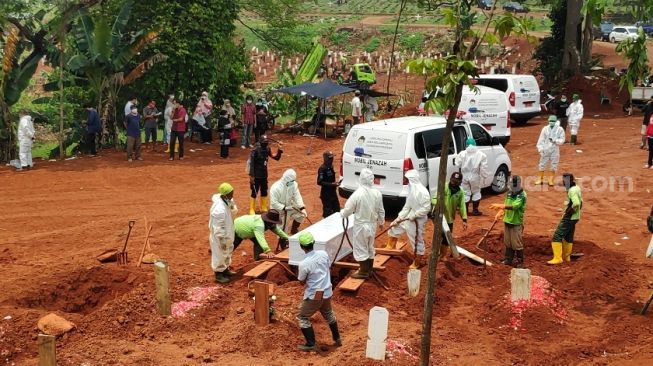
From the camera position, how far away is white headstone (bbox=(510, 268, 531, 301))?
10133mm

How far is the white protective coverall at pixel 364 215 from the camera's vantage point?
1076 cm

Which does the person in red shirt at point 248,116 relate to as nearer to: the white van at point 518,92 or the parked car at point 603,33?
the white van at point 518,92

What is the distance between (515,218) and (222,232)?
4.53 m

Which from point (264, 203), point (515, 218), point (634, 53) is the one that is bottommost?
point (264, 203)

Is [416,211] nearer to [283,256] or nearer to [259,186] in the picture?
[283,256]

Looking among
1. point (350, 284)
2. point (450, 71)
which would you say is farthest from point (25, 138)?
point (450, 71)

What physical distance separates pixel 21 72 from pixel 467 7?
15.1 meters

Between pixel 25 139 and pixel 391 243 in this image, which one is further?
pixel 25 139

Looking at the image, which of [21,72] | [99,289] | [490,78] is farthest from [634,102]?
[99,289]

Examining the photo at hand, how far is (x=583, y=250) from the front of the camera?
12906 mm

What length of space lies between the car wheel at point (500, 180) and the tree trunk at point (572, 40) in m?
15.9

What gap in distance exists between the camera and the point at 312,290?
8898 mm

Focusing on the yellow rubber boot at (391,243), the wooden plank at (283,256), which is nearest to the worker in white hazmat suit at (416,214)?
the yellow rubber boot at (391,243)

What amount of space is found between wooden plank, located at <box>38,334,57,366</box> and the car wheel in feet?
36.9
